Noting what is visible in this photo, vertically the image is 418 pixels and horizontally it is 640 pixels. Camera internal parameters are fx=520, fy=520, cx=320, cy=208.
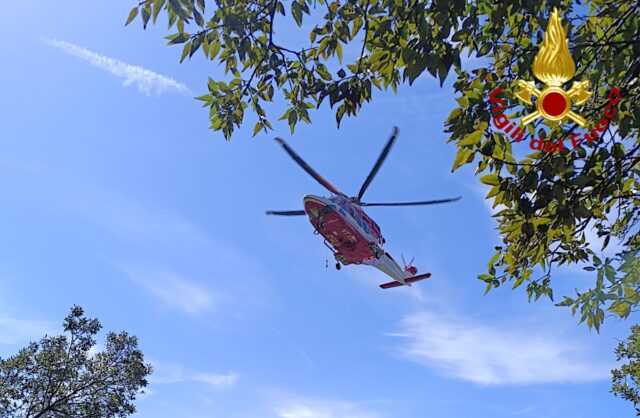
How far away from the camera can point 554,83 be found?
161 inches

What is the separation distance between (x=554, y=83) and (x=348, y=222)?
958 inches

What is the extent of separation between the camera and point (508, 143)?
431 cm

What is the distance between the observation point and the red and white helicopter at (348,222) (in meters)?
27.7

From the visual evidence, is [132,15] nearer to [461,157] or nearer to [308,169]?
[461,157]

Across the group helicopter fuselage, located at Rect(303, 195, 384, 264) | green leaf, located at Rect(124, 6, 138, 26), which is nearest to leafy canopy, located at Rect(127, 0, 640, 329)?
green leaf, located at Rect(124, 6, 138, 26)

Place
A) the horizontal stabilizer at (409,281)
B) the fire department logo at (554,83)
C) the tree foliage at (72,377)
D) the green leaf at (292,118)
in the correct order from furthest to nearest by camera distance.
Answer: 1. the horizontal stabilizer at (409,281)
2. the tree foliage at (72,377)
3. the green leaf at (292,118)
4. the fire department logo at (554,83)

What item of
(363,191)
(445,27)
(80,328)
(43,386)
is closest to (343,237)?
(363,191)

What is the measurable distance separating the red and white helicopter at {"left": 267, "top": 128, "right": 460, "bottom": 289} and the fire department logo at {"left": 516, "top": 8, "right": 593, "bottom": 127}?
23021 millimetres

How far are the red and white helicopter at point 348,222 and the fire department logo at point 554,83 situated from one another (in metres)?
23.0

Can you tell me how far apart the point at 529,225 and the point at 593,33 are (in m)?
2.00

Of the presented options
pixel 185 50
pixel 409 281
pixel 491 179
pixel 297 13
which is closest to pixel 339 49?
pixel 297 13

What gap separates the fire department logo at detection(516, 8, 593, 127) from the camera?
12.9ft

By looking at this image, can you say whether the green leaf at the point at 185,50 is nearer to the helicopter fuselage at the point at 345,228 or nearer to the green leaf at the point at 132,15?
the green leaf at the point at 132,15

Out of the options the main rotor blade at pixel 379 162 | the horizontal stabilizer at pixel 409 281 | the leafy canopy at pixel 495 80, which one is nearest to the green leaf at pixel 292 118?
the leafy canopy at pixel 495 80
